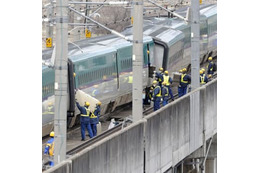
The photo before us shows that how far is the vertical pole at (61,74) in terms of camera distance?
14.1 meters

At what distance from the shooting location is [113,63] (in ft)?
98.8

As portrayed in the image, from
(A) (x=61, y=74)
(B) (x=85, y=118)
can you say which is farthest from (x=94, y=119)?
(A) (x=61, y=74)

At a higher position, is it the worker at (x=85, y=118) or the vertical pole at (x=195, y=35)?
the vertical pole at (x=195, y=35)

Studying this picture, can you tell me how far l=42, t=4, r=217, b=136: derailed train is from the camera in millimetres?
25359

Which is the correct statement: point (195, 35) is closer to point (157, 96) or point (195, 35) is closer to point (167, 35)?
point (157, 96)

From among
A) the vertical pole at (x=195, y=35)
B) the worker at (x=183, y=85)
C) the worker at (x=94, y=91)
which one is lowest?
the worker at (x=183, y=85)

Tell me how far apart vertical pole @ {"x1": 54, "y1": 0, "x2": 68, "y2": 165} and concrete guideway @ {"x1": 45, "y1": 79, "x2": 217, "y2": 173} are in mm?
456

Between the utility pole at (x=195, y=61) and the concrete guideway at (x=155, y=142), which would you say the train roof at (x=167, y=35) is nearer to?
the concrete guideway at (x=155, y=142)

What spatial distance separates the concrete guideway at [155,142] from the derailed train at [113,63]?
3908 millimetres

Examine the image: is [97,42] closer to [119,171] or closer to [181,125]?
[181,125]

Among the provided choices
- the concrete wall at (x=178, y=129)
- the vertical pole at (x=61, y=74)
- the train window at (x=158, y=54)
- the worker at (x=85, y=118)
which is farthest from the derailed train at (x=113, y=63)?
the vertical pole at (x=61, y=74)

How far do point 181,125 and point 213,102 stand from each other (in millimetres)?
4648

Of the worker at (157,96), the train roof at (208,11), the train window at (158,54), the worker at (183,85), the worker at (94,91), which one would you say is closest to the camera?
the worker at (94,91)

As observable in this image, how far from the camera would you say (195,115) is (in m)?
23.9
